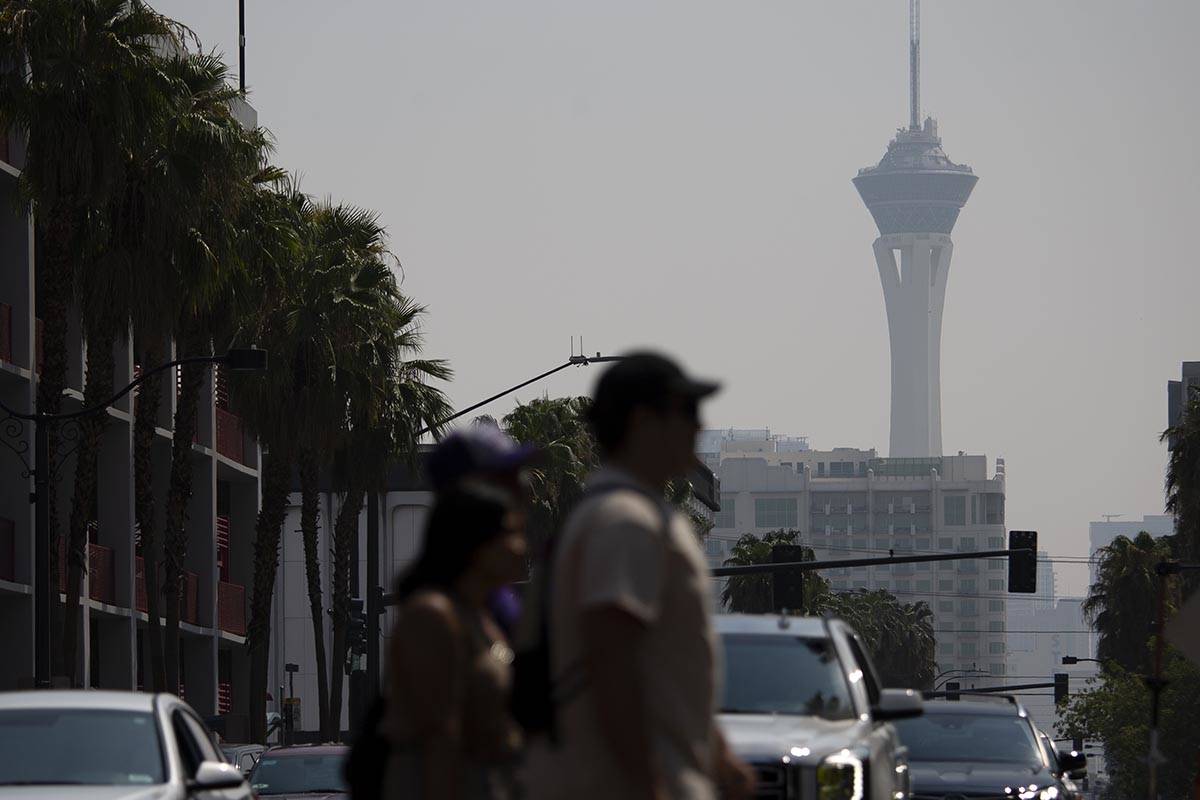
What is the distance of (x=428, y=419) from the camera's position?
1948 inches


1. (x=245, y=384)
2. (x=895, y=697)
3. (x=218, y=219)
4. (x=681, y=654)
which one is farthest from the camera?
(x=245, y=384)

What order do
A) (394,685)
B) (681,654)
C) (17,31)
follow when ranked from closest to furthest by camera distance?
(681,654), (394,685), (17,31)

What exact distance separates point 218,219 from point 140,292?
1.96m

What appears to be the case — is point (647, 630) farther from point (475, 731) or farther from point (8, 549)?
point (8, 549)

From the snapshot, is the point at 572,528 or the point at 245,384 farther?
the point at 245,384

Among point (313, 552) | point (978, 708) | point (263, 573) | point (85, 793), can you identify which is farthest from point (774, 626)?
point (313, 552)

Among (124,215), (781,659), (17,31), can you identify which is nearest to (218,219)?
(124,215)

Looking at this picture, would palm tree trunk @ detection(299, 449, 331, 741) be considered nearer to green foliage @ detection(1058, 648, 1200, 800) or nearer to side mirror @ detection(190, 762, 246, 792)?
green foliage @ detection(1058, 648, 1200, 800)

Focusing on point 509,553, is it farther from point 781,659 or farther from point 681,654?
point 781,659

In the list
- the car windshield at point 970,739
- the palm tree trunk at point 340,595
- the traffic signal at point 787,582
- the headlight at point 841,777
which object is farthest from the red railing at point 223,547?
the headlight at point 841,777

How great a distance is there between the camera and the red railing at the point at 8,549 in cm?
3944

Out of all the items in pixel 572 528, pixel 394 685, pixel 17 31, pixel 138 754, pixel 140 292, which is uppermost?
pixel 17 31

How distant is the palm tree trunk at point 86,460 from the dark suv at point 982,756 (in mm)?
18071

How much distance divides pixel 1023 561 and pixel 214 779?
37347 millimetres
